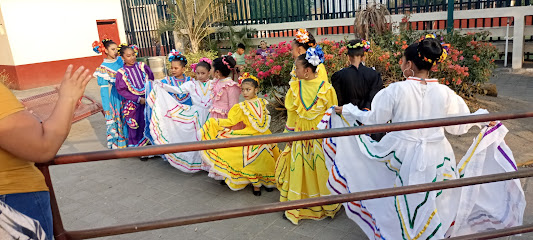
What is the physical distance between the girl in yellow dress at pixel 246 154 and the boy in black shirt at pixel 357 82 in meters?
0.84

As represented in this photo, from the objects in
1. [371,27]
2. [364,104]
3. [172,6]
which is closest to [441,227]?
[364,104]

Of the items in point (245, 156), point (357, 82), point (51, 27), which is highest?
point (51, 27)

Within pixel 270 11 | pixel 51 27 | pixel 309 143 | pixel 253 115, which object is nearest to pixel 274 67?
pixel 253 115

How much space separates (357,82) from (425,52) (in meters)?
1.19

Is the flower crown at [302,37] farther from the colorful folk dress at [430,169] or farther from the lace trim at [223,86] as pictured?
the colorful folk dress at [430,169]

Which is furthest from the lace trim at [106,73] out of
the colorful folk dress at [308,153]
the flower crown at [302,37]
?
the colorful folk dress at [308,153]

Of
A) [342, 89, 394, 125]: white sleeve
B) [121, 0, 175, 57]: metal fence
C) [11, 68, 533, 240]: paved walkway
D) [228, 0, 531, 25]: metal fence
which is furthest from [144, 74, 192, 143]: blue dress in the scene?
[121, 0, 175, 57]: metal fence

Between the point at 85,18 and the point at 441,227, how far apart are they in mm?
14299

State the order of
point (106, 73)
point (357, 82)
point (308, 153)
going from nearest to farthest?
point (308, 153) < point (357, 82) < point (106, 73)

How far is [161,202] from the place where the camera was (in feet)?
14.8

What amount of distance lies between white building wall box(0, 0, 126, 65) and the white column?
41.6 ft

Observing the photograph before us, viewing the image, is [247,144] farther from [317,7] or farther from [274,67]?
[317,7]

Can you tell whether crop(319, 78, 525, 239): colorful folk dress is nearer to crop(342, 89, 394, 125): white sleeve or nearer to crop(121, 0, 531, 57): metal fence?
crop(342, 89, 394, 125): white sleeve

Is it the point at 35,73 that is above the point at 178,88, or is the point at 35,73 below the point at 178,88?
below
